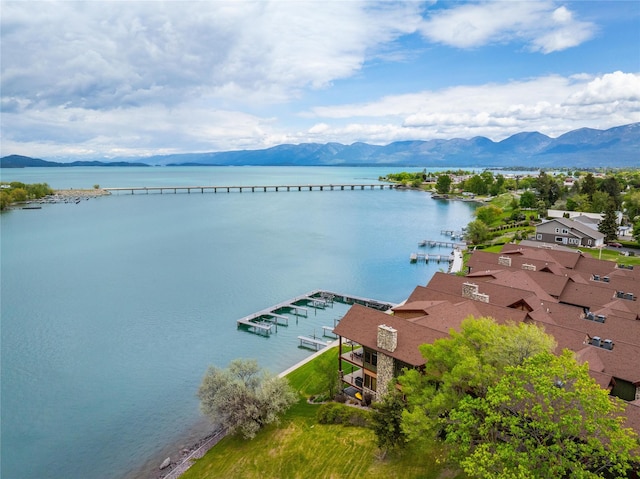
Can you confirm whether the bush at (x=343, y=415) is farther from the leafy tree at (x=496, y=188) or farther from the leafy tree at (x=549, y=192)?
the leafy tree at (x=496, y=188)

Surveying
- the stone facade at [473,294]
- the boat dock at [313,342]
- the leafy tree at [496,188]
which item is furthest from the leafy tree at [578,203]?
the boat dock at [313,342]

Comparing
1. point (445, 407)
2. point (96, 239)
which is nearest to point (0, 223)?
point (96, 239)

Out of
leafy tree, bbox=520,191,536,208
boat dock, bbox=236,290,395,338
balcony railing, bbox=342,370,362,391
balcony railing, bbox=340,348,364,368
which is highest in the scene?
leafy tree, bbox=520,191,536,208

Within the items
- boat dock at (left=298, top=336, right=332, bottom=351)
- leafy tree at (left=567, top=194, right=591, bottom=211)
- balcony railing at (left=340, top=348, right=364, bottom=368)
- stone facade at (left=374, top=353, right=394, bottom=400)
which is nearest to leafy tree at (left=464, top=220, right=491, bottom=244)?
leafy tree at (left=567, top=194, right=591, bottom=211)

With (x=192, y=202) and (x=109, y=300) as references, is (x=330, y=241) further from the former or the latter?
(x=192, y=202)

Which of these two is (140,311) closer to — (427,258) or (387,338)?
(387,338)

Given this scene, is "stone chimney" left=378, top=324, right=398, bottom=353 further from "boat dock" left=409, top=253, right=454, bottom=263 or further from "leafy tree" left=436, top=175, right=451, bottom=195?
"leafy tree" left=436, top=175, right=451, bottom=195
